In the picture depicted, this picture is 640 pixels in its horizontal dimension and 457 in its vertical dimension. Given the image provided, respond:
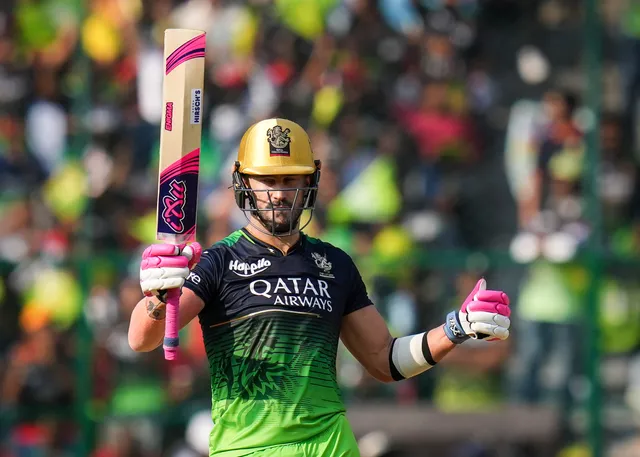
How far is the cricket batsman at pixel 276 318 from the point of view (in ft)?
16.3

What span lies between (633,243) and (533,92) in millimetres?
1635

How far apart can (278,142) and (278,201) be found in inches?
9.8

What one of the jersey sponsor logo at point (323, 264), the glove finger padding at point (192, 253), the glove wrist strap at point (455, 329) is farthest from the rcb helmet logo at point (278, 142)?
the glove wrist strap at point (455, 329)

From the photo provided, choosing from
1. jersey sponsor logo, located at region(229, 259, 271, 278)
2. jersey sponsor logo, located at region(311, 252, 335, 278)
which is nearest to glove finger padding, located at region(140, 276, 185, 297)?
jersey sponsor logo, located at region(229, 259, 271, 278)

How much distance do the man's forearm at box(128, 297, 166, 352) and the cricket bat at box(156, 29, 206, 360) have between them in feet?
1.00

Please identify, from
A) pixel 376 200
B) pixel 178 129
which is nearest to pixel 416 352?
pixel 178 129

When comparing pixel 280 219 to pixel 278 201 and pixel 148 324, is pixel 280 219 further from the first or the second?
pixel 148 324

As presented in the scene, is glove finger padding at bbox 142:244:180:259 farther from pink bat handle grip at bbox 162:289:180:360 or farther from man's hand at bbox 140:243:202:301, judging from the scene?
pink bat handle grip at bbox 162:289:180:360

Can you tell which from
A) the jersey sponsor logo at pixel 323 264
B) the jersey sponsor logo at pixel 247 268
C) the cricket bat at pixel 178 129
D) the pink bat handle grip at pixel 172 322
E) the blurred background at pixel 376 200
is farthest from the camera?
the blurred background at pixel 376 200

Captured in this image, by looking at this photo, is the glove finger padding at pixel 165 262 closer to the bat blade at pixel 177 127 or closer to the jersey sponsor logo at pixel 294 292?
the bat blade at pixel 177 127

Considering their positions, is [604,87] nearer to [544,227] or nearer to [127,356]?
[544,227]

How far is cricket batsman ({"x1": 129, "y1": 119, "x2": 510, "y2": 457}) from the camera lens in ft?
16.3

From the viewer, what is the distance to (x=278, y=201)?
5164mm

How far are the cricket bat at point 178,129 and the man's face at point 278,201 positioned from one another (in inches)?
12.5
